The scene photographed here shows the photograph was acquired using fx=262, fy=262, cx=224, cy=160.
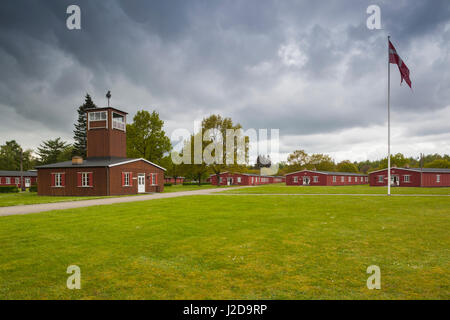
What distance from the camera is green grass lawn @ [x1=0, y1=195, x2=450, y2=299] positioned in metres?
4.34

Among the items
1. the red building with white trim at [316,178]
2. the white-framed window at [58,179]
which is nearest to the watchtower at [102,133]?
the white-framed window at [58,179]

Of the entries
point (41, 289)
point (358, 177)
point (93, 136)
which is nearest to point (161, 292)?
point (41, 289)

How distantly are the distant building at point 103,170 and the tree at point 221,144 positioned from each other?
18.6 metres

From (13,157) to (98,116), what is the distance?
71440 mm

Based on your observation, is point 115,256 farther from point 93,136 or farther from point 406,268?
point 93,136

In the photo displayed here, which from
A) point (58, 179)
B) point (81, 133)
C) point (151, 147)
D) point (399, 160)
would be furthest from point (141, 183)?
point (399, 160)

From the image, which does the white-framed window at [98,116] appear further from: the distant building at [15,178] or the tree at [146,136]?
the distant building at [15,178]

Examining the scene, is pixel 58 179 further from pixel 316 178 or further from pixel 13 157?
pixel 13 157

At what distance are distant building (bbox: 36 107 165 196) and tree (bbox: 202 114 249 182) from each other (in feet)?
61.1

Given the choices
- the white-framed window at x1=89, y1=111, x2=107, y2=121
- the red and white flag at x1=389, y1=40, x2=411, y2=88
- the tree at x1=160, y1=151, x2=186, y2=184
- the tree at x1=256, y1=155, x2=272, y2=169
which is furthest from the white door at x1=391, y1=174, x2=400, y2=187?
the tree at x1=256, y1=155, x2=272, y2=169

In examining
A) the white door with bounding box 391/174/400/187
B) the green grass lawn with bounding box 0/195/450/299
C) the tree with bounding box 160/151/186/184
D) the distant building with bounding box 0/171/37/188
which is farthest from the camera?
the tree with bounding box 160/151/186/184

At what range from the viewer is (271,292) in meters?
4.23

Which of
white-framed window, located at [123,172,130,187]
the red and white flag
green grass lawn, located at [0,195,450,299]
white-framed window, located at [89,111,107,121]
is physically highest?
the red and white flag

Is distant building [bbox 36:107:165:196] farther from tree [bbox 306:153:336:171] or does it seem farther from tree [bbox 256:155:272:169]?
tree [bbox 256:155:272:169]
